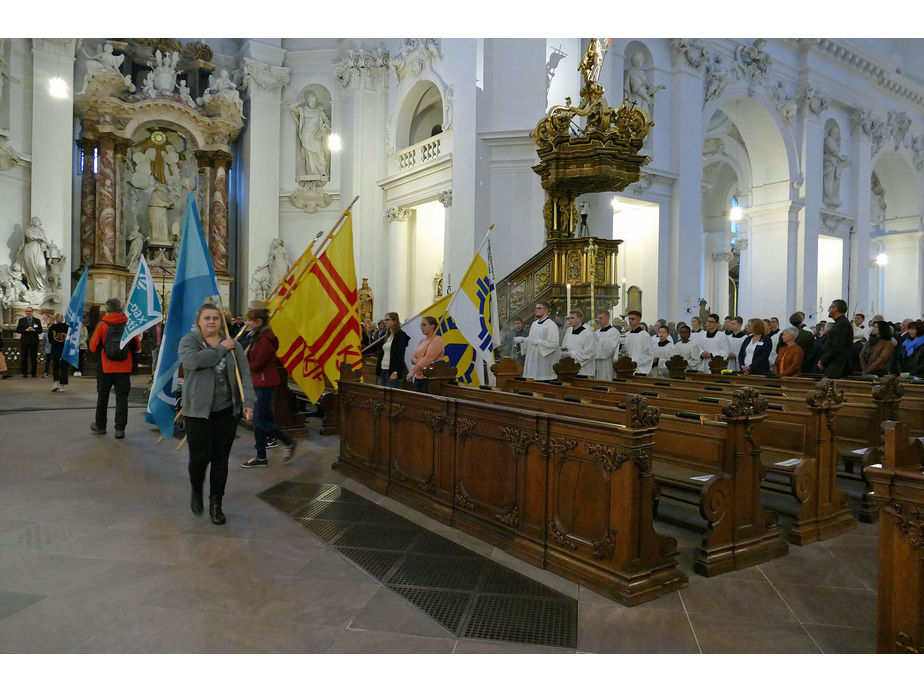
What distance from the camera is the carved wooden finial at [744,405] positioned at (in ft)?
12.7

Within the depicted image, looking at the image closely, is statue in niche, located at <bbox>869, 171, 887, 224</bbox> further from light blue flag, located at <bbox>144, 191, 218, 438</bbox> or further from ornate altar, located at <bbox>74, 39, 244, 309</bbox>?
light blue flag, located at <bbox>144, 191, 218, 438</bbox>

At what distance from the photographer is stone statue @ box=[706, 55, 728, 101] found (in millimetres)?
16375

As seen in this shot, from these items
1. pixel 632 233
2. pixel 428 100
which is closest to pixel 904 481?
pixel 632 233

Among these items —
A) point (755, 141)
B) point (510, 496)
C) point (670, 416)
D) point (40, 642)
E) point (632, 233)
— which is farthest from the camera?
point (755, 141)

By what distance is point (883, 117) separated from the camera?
22422 millimetres

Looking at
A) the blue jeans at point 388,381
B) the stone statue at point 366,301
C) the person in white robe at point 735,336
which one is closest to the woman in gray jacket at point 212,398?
the blue jeans at point 388,381

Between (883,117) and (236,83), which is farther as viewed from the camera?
(883,117)

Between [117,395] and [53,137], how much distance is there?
11795mm

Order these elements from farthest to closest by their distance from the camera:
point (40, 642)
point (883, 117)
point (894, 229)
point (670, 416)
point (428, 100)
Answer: point (894, 229)
point (883, 117)
point (428, 100)
point (670, 416)
point (40, 642)

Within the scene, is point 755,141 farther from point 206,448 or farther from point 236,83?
point 206,448

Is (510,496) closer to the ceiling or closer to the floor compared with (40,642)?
closer to the ceiling

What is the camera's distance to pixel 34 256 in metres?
14.9

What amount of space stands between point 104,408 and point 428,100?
13494 mm

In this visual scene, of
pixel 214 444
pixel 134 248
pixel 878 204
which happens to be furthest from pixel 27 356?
pixel 878 204
